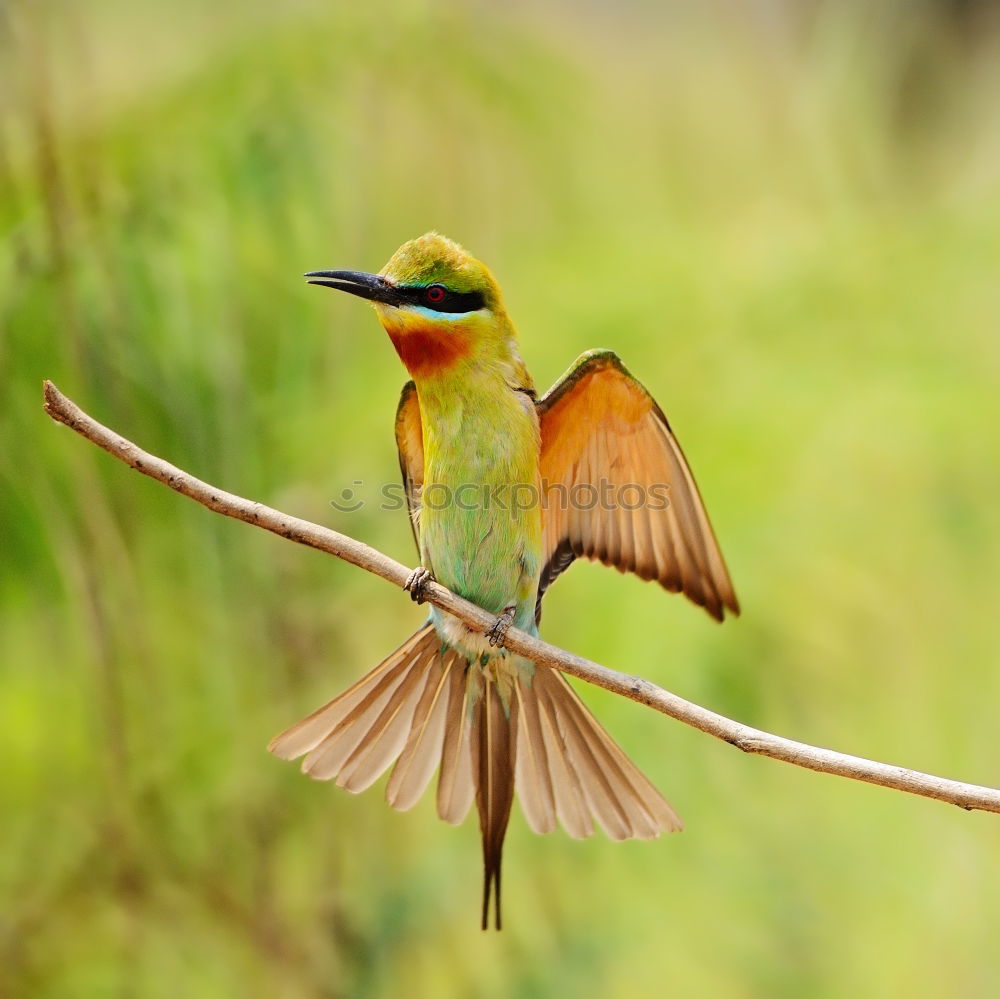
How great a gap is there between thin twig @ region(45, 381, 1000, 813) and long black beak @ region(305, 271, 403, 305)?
290 mm

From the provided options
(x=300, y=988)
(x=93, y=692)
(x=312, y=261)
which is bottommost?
→ (x=300, y=988)

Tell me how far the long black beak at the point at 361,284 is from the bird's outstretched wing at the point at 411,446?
0.61 ft

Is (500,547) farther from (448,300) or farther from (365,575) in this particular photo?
(365,575)

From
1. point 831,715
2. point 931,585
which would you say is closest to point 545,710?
point 831,715

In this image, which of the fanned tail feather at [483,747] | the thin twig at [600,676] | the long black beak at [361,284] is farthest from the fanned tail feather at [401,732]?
the long black beak at [361,284]

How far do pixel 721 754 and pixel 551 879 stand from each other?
0.30m

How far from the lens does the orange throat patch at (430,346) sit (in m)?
1.25

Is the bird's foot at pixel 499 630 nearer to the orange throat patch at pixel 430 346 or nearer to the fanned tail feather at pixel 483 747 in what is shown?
the fanned tail feather at pixel 483 747

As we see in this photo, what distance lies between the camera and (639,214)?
2.48m

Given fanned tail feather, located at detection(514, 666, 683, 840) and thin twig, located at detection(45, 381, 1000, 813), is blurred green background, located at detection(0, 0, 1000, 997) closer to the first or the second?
fanned tail feather, located at detection(514, 666, 683, 840)

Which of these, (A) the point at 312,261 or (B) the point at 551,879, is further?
(A) the point at 312,261

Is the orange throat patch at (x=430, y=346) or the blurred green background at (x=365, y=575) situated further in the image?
the blurred green background at (x=365, y=575)

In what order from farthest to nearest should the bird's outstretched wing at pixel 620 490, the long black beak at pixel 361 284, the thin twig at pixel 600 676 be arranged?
1. the bird's outstretched wing at pixel 620 490
2. the long black beak at pixel 361 284
3. the thin twig at pixel 600 676

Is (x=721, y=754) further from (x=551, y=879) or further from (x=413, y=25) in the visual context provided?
(x=413, y=25)
